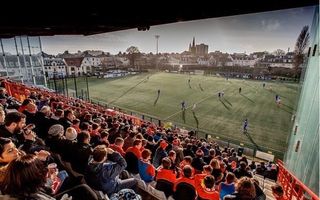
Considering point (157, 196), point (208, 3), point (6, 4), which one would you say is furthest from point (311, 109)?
point (6, 4)

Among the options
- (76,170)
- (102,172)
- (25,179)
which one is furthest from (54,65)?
(25,179)

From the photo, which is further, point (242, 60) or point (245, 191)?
point (242, 60)

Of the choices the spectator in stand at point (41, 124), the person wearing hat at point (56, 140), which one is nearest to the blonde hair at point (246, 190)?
the person wearing hat at point (56, 140)

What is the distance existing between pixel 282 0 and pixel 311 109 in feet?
11.5

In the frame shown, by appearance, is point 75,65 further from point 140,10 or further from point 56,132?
point 56,132

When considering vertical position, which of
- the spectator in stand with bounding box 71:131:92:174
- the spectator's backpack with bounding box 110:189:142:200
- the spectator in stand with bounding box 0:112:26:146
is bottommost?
the spectator's backpack with bounding box 110:189:142:200

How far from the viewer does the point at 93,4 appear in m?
5.48

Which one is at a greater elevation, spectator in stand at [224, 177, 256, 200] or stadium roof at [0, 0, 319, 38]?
stadium roof at [0, 0, 319, 38]

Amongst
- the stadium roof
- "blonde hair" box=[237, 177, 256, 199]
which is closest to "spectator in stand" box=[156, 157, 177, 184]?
"blonde hair" box=[237, 177, 256, 199]

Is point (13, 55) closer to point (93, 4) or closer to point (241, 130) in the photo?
point (93, 4)

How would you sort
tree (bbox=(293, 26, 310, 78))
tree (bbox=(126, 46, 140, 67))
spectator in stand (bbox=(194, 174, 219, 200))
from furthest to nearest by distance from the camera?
tree (bbox=(126, 46, 140, 67)), tree (bbox=(293, 26, 310, 78)), spectator in stand (bbox=(194, 174, 219, 200))

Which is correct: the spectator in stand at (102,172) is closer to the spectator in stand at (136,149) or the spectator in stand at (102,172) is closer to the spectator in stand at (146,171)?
the spectator in stand at (146,171)

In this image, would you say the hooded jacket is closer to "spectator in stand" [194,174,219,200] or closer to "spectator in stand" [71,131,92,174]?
"spectator in stand" [71,131,92,174]

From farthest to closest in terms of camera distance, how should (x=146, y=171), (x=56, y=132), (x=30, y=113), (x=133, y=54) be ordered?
(x=133, y=54), (x=30, y=113), (x=146, y=171), (x=56, y=132)
